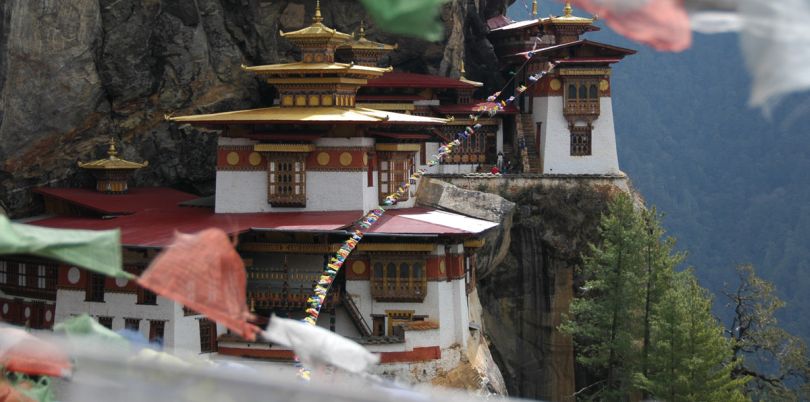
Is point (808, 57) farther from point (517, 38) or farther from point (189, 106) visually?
point (517, 38)

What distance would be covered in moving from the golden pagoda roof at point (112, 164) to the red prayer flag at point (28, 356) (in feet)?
89.2

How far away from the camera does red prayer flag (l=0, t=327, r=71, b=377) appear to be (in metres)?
9.98

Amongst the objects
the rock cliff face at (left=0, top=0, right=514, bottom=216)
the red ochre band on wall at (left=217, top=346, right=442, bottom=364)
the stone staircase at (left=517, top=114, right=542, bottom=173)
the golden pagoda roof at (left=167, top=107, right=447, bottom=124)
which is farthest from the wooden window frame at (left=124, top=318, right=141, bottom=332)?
the stone staircase at (left=517, top=114, right=542, bottom=173)

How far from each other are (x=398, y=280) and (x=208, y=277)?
23.6m

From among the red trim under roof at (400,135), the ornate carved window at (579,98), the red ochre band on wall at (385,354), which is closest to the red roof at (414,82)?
the ornate carved window at (579,98)

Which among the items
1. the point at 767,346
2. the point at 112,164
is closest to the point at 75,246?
the point at 112,164

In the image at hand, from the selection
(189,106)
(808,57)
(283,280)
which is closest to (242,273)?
(808,57)

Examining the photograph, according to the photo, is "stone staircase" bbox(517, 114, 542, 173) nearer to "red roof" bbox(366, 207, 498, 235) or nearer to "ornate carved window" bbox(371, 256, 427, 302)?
"red roof" bbox(366, 207, 498, 235)

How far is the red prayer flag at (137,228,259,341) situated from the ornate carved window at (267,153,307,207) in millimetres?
24509

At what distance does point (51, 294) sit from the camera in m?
32.8

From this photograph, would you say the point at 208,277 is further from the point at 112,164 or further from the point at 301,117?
the point at 112,164

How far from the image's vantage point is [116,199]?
1486 inches

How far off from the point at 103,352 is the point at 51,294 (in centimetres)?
2457

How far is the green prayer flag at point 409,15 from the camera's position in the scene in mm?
9695
